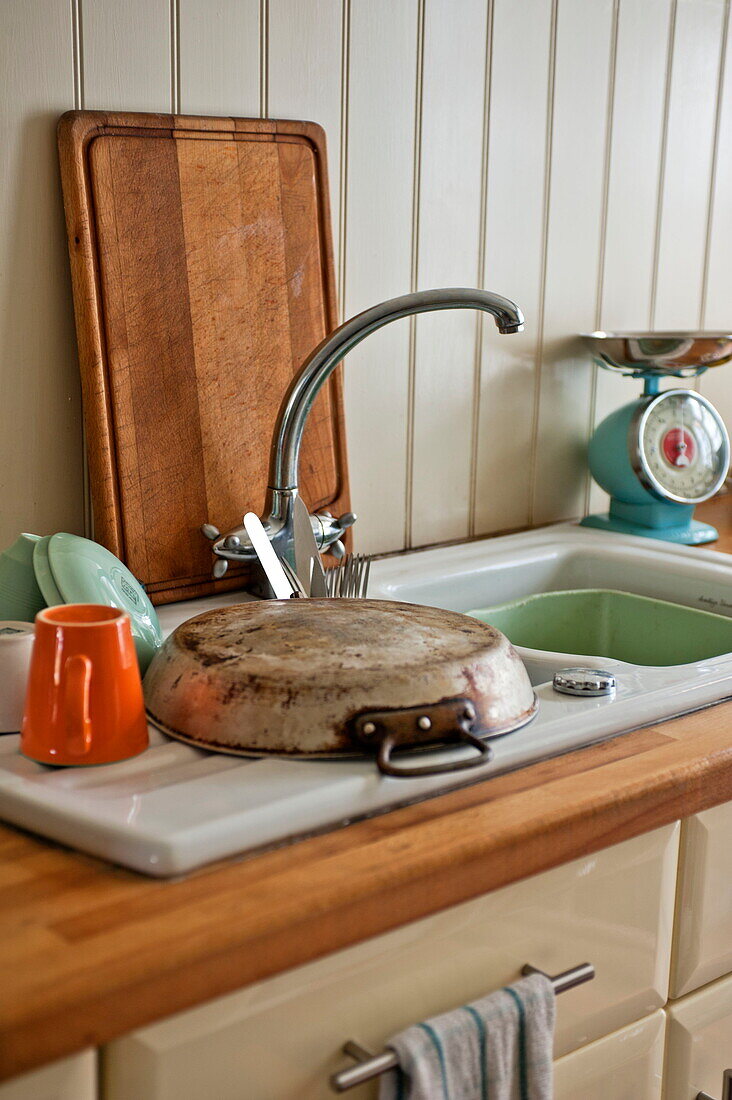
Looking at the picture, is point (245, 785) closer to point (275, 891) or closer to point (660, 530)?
point (275, 891)

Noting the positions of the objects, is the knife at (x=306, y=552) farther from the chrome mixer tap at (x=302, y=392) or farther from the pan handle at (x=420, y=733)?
the pan handle at (x=420, y=733)

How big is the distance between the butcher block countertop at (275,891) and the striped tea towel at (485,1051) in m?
0.08

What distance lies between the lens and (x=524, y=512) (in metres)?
1.71

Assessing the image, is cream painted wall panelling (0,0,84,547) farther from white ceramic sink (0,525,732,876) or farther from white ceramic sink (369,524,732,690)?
A: white ceramic sink (369,524,732,690)

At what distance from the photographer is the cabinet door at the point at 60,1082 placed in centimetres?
58

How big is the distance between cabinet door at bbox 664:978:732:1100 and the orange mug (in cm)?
50

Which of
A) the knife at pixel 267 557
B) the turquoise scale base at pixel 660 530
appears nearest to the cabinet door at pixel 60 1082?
the knife at pixel 267 557

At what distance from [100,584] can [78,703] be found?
0.20 meters

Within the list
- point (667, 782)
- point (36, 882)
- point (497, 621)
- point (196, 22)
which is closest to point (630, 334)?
point (497, 621)

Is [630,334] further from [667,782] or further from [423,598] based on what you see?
[667,782]

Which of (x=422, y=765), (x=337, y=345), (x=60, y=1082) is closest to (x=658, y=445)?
(x=337, y=345)

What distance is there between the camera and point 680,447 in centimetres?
167

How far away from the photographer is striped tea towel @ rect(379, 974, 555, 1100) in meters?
0.72

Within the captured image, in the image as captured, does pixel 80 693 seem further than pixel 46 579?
No
